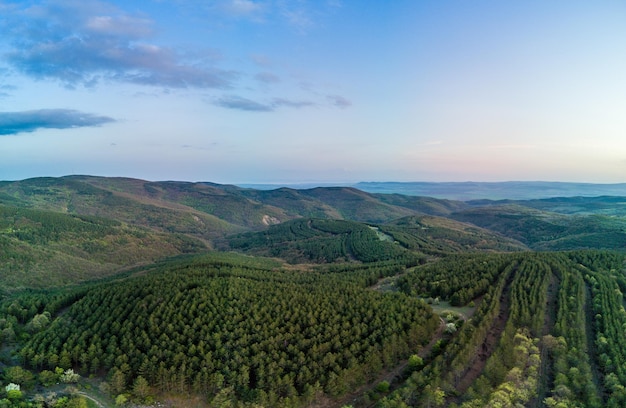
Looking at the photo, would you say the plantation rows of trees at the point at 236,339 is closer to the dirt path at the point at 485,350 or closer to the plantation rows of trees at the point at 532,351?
the plantation rows of trees at the point at 532,351

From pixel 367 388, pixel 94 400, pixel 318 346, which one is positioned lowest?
pixel 94 400

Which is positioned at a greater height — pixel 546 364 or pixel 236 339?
pixel 236 339

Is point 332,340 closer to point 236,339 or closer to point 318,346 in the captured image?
point 318,346

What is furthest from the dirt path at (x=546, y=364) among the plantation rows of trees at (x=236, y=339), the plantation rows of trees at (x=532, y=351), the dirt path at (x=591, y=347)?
the plantation rows of trees at (x=236, y=339)

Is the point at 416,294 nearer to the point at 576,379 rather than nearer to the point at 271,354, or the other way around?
the point at 576,379

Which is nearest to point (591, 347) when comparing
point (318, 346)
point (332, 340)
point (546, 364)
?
point (546, 364)

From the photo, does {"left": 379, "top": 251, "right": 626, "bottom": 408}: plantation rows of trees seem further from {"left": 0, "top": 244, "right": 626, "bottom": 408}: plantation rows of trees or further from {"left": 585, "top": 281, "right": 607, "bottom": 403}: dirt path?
{"left": 0, "top": 244, "right": 626, "bottom": 408}: plantation rows of trees

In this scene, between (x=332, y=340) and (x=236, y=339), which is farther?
(x=236, y=339)

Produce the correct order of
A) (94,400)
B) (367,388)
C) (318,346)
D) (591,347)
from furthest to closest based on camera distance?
1. (591,347)
2. (318,346)
3. (367,388)
4. (94,400)

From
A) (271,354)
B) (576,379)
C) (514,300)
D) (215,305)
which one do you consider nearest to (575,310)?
(514,300)
